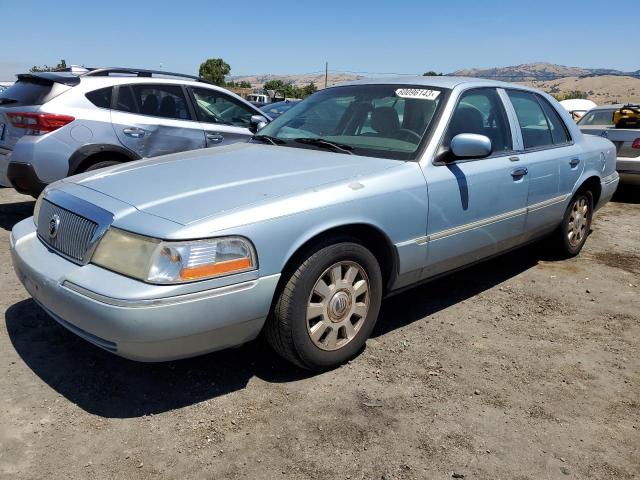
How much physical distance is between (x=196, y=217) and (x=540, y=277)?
3.51m

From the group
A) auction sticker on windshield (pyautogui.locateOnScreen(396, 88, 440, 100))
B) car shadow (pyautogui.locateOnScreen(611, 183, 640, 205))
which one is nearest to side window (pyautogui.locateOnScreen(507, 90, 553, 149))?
auction sticker on windshield (pyautogui.locateOnScreen(396, 88, 440, 100))

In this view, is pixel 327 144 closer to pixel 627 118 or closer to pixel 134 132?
pixel 134 132

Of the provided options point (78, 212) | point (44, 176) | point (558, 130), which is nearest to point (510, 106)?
point (558, 130)

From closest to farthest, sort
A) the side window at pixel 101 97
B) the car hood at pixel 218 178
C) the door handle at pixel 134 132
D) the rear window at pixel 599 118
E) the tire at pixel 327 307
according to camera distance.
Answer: the car hood at pixel 218 178
the tire at pixel 327 307
the side window at pixel 101 97
the door handle at pixel 134 132
the rear window at pixel 599 118

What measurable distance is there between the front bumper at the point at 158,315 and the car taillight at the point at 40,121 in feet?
9.55

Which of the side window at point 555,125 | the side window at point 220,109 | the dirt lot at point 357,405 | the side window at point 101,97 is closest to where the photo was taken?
the dirt lot at point 357,405

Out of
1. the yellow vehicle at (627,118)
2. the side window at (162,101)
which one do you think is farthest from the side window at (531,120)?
the yellow vehicle at (627,118)

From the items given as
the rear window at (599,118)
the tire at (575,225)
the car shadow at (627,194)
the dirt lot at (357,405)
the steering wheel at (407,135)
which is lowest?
the car shadow at (627,194)

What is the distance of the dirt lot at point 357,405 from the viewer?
7.77 feet

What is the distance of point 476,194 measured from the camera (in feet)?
12.2

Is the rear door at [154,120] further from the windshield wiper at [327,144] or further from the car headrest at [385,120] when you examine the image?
the car headrest at [385,120]

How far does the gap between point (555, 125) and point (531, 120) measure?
18.7 inches

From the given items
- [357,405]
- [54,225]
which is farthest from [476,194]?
[54,225]

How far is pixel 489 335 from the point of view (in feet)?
12.2
